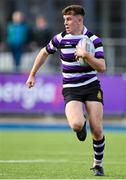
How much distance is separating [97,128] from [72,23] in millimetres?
1396

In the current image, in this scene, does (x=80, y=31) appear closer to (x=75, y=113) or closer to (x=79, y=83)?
(x=79, y=83)

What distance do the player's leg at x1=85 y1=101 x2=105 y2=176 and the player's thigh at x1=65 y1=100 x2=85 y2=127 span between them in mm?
124

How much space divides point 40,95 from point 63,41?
12.1 m

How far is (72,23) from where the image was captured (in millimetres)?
11109

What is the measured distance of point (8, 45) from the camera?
25.2m

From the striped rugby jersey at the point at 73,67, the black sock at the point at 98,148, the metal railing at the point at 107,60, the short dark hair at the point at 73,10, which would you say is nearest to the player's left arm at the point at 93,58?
the striped rugby jersey at the point at 73,67

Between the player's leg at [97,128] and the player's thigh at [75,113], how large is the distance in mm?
124

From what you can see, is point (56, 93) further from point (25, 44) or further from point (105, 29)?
point (105, 29)

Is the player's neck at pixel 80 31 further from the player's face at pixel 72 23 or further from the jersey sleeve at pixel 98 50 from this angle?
the jersey sleeve at pixel 98 50

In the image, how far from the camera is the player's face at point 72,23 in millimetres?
11094

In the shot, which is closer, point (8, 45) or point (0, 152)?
point (0, 152)

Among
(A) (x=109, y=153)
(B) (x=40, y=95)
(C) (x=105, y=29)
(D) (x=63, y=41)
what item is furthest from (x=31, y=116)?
(D) (x=63, y=41)

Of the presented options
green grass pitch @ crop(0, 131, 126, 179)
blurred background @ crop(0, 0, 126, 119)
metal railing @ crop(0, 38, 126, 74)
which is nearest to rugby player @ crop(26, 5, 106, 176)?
green grass pitch @ crop(0, 131, 126, 179)

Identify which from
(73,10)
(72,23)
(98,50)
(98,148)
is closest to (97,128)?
(98,148)
